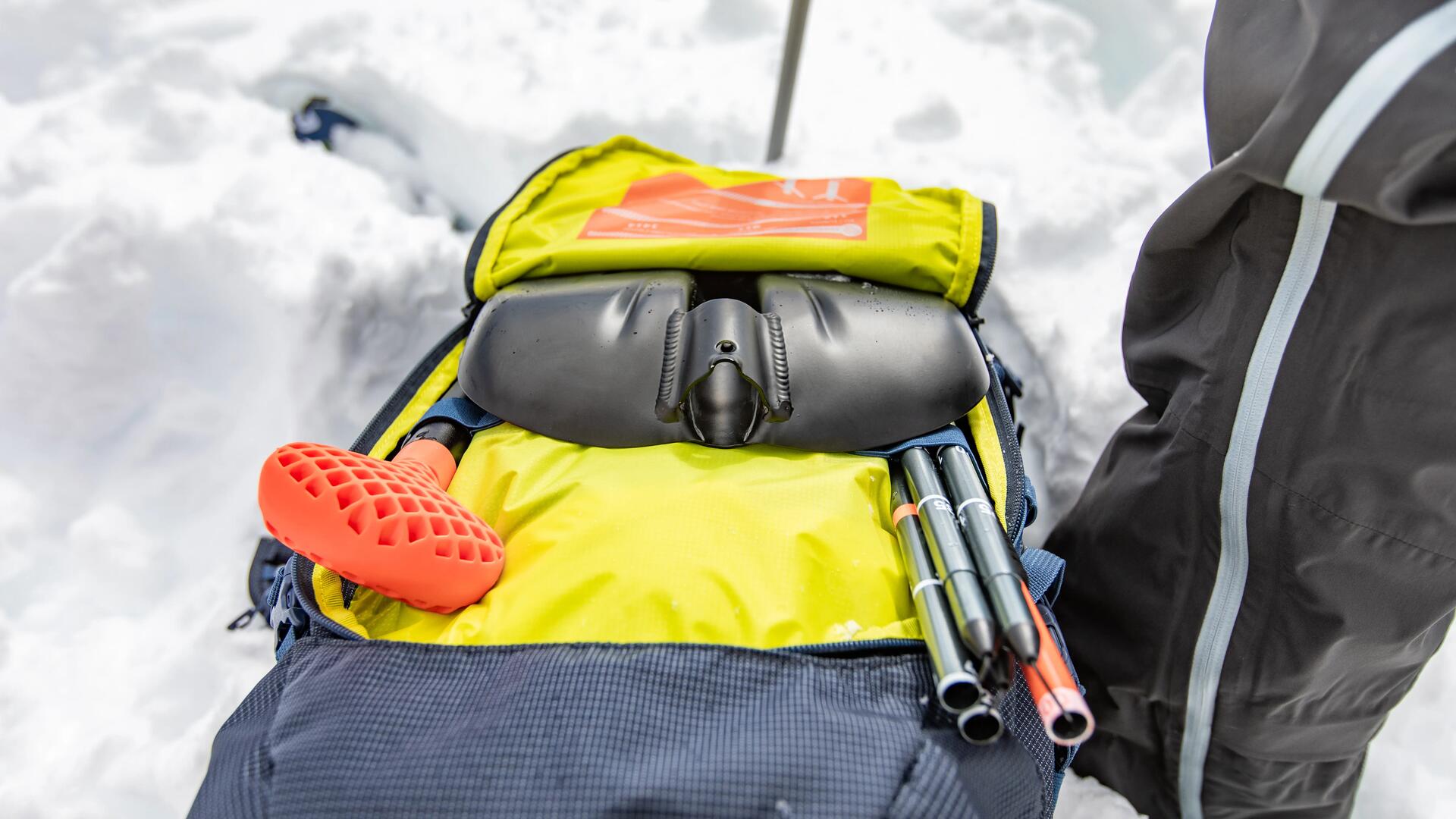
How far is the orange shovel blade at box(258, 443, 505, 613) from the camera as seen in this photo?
21.5 inches

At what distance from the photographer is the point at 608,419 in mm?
729

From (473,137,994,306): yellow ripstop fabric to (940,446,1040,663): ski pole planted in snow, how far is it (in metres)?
0.24

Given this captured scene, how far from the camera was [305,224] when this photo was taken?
1.22 m

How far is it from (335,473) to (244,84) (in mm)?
1253

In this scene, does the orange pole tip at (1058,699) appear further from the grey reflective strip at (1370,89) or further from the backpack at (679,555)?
the grey reflective strip at (1370,89)

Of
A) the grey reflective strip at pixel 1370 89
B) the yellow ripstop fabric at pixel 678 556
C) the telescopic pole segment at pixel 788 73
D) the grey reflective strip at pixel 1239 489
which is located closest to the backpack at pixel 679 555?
the yellow ripstop fabric at pixel 678 556

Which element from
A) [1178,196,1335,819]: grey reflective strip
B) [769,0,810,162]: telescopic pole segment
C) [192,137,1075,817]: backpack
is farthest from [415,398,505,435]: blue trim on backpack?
[769,0,810,162]: telescopic pole segment

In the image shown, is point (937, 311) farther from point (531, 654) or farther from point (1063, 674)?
point (531, 654)

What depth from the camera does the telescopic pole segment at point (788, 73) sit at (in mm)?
1311

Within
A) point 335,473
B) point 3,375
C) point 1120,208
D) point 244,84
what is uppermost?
point 1120,208

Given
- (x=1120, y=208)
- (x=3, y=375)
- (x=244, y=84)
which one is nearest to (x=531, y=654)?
(x=3, y=375)

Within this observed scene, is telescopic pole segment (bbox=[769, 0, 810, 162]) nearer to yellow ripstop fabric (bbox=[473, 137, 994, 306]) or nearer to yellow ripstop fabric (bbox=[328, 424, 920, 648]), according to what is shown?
yellow ripstop fabric (bbox=[473, 137, 994, 306])

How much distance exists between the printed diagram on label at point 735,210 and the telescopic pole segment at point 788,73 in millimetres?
415

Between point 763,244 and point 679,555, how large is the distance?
396mm
